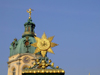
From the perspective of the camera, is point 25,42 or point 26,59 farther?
point 25,42

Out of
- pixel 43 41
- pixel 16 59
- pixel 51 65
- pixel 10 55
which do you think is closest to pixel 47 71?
pixel 51 65

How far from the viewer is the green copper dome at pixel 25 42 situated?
210 ft

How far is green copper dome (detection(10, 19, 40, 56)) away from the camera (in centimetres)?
6412

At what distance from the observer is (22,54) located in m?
62.5

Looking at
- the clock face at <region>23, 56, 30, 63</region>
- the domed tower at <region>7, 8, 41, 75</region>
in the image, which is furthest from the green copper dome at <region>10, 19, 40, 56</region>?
the clock face at <region>23, 56, 30, 63</region>

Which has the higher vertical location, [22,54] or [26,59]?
[22,54]

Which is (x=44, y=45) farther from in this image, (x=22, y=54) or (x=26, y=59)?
(x=22, y=54)

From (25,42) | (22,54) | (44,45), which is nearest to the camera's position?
(44,45)

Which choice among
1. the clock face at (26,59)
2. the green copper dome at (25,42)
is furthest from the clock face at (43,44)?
the green copper dome at (25,42)

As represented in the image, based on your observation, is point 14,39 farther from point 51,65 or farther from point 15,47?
→ point 51,65

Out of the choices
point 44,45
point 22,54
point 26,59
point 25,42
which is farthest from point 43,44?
point 25,42

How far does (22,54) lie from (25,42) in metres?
4.03

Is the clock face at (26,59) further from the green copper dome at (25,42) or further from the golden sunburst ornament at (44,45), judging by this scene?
the golden sunburst ornament at (44,45)

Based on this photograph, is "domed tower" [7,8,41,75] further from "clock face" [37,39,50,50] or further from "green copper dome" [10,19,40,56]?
"clock face" [37,39,50,50]
